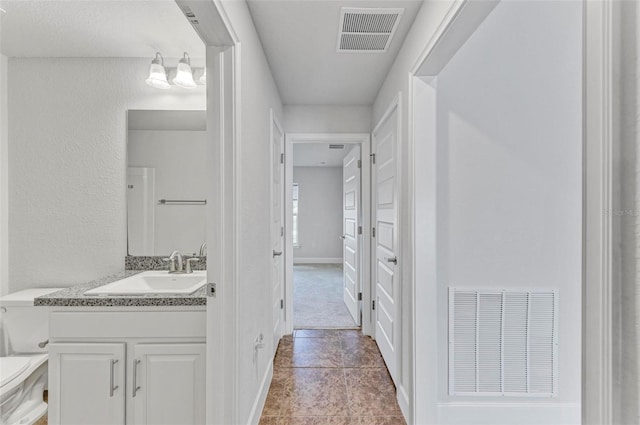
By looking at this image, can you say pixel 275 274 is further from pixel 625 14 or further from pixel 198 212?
pixel 625 14

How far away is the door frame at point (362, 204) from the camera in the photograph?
3125 mm

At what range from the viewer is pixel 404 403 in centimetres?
191

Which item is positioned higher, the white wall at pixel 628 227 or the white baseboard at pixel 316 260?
the white wall at pixel 628 227

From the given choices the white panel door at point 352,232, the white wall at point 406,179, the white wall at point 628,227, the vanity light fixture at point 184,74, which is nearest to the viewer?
the white wall at point 628,227

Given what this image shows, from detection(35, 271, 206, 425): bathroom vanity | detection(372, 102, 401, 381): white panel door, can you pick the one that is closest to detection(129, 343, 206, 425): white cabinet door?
detection(35, 271, 206, 425): bathroom vanity

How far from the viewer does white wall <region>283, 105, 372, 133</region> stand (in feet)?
10.3

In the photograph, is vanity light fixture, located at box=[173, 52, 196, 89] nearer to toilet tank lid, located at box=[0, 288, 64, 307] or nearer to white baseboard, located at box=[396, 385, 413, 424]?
toilet tank lid, located at box=[0, 288, 64, 307]

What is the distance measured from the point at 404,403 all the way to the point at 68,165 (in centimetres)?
270

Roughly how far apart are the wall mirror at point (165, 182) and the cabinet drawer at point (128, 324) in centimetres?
69

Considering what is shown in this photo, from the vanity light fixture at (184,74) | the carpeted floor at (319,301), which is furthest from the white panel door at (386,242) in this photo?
the vanity light fixture at (184,74)

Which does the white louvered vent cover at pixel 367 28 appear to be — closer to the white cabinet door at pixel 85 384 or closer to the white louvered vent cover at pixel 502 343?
the white louvered vent cover at pixel 502 343

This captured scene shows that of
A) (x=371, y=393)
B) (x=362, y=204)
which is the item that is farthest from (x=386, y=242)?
(x=371, y=393)

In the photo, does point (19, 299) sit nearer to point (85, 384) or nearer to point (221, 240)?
point (85, 384)

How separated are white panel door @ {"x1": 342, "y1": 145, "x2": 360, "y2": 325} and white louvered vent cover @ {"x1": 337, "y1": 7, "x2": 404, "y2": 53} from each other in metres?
1.27
